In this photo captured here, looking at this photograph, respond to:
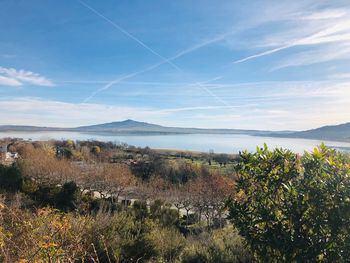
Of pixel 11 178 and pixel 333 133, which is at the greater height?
pixel 333 133

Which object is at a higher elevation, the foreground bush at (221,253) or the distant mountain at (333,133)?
the distant mountain at (333,133)

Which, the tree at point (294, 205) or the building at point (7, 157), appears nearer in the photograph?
the tree at point (294, 205)

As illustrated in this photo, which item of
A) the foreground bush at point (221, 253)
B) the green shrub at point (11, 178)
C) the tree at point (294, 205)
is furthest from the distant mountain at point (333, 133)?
the tree at point (294, 205)

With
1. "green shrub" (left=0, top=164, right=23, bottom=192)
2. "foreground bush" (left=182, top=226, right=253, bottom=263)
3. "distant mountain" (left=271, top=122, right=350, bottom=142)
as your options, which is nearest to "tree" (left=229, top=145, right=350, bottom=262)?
"foreground bush" (left=182, top=226, right=253, bottom=263)

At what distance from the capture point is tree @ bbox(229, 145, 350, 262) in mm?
2879

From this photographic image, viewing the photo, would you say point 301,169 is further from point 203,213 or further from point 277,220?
point 203,213

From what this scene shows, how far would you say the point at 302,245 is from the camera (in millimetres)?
2975

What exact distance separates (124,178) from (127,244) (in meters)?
17.3

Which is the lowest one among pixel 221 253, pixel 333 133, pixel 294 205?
pixel 221 253

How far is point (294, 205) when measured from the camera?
10.2 feet

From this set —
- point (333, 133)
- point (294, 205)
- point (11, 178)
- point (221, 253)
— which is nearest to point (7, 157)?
point (11, 178)

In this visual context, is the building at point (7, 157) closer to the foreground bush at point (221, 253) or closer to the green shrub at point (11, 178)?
the green shrub at point (11, 178)

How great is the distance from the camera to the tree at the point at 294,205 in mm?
2879

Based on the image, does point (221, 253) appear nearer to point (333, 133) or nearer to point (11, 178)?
point (11, 178)
